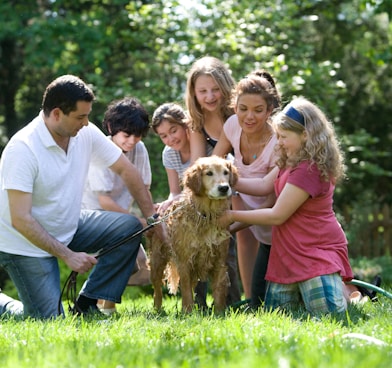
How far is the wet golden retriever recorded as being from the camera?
5293 mm

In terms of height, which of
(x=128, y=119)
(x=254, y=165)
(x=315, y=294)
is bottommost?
(x=315, y=294)

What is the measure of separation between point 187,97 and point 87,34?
25.4ft

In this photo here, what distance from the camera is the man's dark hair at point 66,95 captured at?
5.40 m

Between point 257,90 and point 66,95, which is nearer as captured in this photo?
point 66,95

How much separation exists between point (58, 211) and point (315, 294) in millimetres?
2124

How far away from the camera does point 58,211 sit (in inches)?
219

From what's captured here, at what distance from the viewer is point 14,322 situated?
4.61 meters

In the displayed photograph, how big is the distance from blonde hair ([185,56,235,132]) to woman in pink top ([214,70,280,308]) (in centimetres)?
24

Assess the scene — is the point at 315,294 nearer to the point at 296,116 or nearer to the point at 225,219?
the point at 225,219

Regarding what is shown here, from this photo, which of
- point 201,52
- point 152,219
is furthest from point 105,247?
point 201,52

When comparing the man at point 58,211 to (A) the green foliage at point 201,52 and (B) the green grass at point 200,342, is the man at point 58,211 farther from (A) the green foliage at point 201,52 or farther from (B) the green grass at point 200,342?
(A) the green foliage at point 201,52

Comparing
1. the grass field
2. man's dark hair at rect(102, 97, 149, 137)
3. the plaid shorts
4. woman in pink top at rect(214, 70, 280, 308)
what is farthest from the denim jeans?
man's dark hair at rect(102, 97, 149, 137)

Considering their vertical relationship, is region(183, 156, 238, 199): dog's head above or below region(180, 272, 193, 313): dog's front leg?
above

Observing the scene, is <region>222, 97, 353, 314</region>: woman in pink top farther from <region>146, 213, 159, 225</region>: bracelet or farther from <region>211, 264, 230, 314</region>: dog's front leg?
<region>146, 213, 159, 225</region>: bracelet
